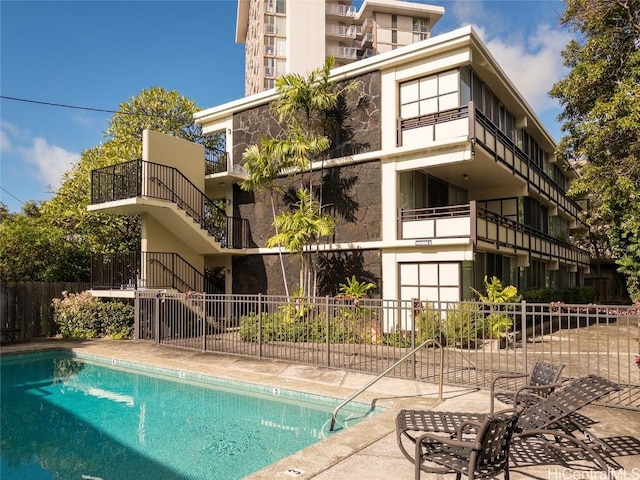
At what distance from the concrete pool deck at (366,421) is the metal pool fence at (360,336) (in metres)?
0.59

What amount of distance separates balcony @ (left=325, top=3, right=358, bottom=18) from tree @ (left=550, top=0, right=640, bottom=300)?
134ft

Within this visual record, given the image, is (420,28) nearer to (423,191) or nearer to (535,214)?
(535,214)

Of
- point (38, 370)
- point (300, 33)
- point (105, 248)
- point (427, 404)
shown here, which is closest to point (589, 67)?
point (427, 404)

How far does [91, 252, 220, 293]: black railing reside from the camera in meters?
15.9

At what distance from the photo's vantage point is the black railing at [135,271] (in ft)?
52.3

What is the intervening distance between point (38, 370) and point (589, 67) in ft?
65.4

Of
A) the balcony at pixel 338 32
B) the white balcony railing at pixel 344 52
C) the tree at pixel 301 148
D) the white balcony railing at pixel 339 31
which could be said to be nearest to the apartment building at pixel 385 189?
the tree at pixel 301 148

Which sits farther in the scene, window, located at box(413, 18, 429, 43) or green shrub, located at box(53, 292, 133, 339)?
window, located at box(413, 18, 429, 43)

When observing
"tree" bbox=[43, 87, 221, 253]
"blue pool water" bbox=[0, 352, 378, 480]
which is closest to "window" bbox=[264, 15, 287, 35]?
"tree" bbox=[43, 87, 221, 253]

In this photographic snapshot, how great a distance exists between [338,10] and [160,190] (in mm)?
44473

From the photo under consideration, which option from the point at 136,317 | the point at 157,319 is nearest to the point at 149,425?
the point at 157,319

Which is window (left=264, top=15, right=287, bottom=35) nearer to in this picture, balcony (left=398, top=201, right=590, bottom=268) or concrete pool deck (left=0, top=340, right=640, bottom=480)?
balcony (left=398, top=201, right=590, bottom=268)

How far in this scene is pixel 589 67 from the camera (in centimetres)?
1434

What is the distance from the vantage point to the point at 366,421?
6223mm
